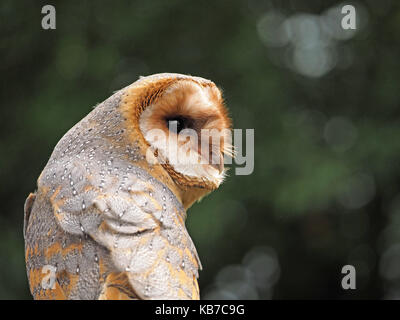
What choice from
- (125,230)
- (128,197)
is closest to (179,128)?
(128,197)

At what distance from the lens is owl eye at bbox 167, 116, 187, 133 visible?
3.02m

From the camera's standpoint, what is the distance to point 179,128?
3062 millimetres

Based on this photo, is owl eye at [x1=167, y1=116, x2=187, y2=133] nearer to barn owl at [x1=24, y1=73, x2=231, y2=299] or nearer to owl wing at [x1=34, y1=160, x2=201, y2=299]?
barn owl at [x1=24, y1=73, x2=231, y2=299]

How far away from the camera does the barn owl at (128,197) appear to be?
2.46 metres

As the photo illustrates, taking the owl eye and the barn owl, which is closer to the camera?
the barn owl

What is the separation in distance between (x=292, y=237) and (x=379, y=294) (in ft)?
3.68

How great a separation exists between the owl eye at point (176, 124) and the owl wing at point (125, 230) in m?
0.25

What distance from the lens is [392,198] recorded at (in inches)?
295

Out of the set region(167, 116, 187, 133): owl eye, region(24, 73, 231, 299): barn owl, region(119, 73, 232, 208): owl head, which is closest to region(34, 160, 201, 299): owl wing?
region(24, 73, 231, 299): barn owl

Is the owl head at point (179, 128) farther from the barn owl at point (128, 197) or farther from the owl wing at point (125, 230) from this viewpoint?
the owl wing at point (125, 230)

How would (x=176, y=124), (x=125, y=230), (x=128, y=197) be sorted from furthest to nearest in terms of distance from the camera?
(x=176, y=124) → (x=128, y=197) → (x=125, y=230)

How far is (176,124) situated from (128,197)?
51 cm

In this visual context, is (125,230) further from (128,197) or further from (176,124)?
(176,124)

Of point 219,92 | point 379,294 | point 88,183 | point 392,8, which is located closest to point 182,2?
point 392,8
